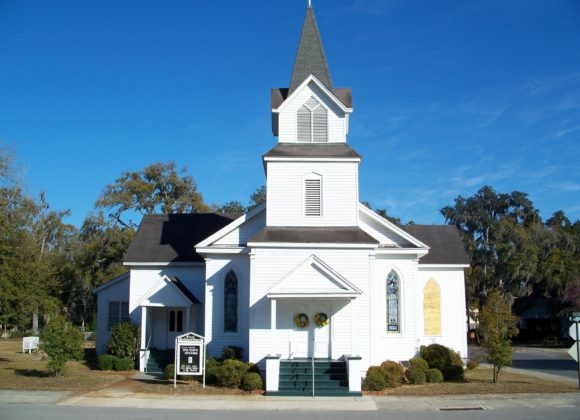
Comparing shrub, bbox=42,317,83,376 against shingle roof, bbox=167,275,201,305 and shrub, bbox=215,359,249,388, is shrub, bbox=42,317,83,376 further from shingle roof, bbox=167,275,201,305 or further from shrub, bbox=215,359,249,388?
shrub, bbox=215,359,249,388

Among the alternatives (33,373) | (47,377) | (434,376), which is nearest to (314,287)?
(434,376)

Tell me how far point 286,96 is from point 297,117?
4.04ft

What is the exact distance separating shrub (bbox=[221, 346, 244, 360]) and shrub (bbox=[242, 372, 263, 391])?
282 cm

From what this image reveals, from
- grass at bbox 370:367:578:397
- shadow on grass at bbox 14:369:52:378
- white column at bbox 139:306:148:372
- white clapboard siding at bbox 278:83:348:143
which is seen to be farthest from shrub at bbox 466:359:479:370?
shadow on grass at bbox 14:369:52:378

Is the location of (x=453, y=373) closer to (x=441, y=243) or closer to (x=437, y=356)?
(x=437, y=356)

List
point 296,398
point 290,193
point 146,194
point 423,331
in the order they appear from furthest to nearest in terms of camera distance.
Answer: point 146,194 < point 423,331 < point 290,193 < point 296,398

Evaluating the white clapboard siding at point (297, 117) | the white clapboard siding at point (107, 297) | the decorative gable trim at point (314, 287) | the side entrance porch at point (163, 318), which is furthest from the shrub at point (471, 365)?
the white clapboard siding at point (107, 297)

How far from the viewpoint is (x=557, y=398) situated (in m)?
18.6

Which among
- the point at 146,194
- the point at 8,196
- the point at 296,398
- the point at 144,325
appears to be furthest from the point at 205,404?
the point at 146,194

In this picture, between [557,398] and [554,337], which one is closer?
[557,398]

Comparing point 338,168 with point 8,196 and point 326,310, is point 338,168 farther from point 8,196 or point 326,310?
point 8,196

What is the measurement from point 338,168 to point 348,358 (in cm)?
820

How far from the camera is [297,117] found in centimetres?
2539

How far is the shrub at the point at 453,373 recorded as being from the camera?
76.7ft
